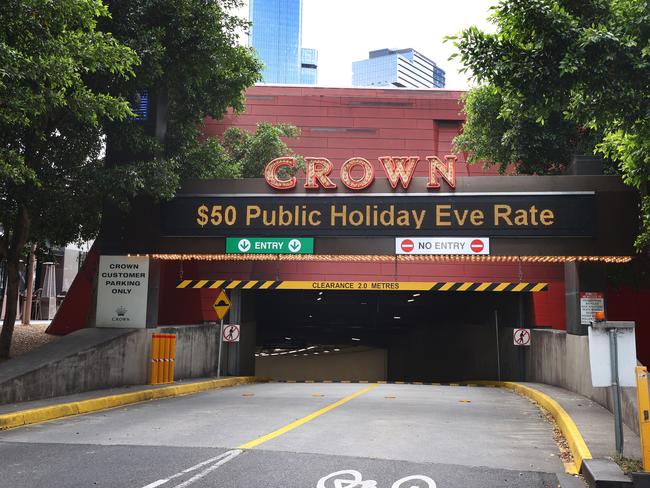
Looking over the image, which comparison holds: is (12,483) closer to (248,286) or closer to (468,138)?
(248,286)

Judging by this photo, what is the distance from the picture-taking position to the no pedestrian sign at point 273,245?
18.5 m

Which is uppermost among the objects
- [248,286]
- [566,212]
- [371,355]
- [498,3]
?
[498,3]

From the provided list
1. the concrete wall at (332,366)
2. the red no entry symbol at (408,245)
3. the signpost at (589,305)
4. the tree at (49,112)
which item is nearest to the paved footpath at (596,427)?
the signpost at (589,305)

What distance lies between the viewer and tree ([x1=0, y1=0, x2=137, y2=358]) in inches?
459

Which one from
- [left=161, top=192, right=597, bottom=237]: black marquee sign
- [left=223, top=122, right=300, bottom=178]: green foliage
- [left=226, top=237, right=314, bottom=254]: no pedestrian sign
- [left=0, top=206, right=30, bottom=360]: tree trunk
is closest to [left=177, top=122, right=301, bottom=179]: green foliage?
[left=223, top=122, right=300, bottom=178]: green foliage

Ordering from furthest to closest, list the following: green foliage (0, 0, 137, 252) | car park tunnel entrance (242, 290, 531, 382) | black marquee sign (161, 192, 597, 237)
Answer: car park tunnel entrance (242, 290, 531, 382) < black marquee sign (161, 192, 597, 237) < green foliage (0, 0, 137, 252)

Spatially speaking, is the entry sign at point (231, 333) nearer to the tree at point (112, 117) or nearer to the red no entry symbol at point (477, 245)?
the tree at point (112, 117)

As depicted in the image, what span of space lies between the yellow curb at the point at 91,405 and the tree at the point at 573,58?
9.14m

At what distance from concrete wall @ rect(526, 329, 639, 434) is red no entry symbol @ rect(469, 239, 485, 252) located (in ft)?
10.4

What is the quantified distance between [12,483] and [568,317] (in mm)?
16094

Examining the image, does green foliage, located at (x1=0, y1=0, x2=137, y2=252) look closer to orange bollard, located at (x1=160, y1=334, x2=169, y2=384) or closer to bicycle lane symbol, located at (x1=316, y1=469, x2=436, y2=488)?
orange bollard, located at (x1=160, y1=334, x2=169, y2=384)

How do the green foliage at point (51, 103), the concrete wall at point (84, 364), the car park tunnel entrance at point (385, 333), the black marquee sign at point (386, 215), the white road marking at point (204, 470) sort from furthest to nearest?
the car park tunnel entrance at point (385, 333)
the black marquee sign at point (386, 215)
the concrete wall at point (84, 364)
the green foliage at point (51, 103)
the white road marking at point (204, 470)

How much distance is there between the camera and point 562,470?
8305mm

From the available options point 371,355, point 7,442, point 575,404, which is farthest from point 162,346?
point 371,355
